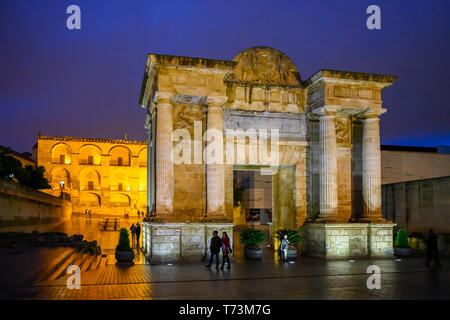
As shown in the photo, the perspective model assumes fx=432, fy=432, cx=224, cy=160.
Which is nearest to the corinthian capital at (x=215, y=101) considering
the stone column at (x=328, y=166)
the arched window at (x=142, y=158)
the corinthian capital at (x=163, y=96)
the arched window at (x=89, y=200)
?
the corinthian capital at (x=163, y=96)

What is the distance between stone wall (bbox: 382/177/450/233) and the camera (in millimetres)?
21641

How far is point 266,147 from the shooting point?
1947 centimetres

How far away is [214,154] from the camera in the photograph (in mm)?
17844

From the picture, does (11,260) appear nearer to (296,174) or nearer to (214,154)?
(214,154)

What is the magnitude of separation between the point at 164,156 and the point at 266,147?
4.79 metres

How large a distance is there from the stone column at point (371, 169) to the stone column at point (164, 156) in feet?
29.0

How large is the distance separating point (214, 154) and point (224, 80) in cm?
339

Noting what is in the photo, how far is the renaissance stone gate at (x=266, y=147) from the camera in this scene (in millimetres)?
17438

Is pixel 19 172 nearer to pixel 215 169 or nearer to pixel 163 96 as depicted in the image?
pixel 163 96

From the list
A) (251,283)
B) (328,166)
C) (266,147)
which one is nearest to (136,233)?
(266,147)

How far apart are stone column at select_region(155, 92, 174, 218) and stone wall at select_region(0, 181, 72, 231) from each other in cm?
946

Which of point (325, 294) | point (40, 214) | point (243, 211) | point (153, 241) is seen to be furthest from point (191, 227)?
point (243, 211)

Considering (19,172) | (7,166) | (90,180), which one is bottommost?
(90,180)

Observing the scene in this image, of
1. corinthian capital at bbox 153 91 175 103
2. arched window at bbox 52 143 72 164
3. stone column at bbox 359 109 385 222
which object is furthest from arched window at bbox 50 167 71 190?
stone column at bbox 359 109 385 222
